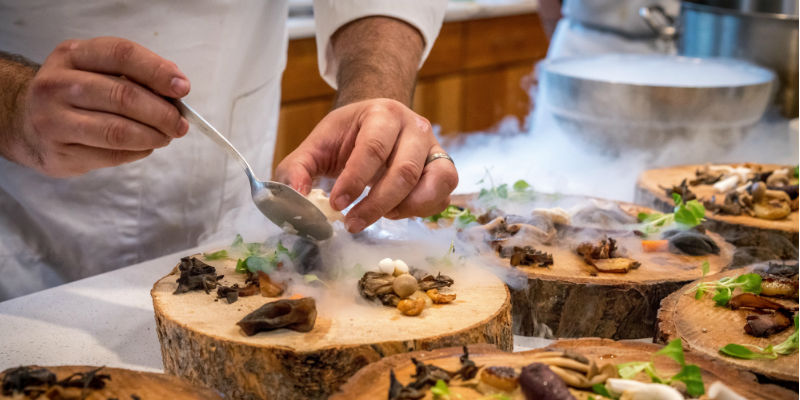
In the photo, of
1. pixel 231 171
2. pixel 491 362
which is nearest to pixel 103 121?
pixel 491 362

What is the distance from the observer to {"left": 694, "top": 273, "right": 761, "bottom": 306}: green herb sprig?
1.47 m

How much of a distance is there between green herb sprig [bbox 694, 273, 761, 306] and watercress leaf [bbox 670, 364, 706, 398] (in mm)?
412

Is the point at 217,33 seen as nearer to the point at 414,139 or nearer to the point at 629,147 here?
the point at 414,139

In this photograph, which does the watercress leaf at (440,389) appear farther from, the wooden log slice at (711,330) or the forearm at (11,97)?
the forearm at (11,97)

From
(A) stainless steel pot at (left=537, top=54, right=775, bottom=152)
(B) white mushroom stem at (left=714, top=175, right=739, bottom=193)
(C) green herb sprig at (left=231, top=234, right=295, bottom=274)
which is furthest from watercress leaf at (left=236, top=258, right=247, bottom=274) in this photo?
(B) white mushroom stem at (left=714, top=175, right=739, bottom=193)

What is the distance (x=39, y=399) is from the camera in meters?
1.03

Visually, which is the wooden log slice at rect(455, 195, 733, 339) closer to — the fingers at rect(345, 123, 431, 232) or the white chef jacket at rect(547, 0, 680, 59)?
the fingers at rect(345, 123, 431, 232)

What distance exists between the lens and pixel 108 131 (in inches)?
51.1

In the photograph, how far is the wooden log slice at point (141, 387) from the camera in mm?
1065

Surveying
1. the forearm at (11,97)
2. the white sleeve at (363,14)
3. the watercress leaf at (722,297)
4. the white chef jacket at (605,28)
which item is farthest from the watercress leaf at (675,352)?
the white chef jacket at (605,28)

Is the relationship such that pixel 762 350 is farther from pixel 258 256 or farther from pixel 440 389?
pixel 258 256

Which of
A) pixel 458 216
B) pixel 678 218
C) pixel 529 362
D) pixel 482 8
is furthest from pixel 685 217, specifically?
pixel 482 8

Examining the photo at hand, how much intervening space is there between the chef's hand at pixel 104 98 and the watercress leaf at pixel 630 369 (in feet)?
2.51

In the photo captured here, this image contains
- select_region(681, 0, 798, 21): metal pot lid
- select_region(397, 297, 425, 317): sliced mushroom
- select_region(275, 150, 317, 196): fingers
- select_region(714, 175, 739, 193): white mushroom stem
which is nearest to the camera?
select_region(397, 297, 425, 317): sliced mushroom
